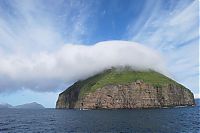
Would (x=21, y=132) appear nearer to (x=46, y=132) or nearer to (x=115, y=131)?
(x=46, y=132)

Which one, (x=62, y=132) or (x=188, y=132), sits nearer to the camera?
(x=188, y=132)

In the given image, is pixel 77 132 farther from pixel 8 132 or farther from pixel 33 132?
pixel 8 132

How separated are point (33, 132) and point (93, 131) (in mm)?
22256

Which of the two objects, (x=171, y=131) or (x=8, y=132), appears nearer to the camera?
(x=171, y=131)

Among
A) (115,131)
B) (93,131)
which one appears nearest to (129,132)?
(115,131)

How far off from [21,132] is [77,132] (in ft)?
71.9

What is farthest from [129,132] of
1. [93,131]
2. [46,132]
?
[46,132]

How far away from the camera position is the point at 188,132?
90.8 metres

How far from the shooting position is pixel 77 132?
3750 inches

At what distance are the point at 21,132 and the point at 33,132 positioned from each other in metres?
4.82

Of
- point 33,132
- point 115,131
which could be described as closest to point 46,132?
point 33,132

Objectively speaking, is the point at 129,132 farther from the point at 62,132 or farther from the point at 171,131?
the point at 62,132

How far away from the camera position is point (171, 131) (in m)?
93.7

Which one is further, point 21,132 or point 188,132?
point 21,132
